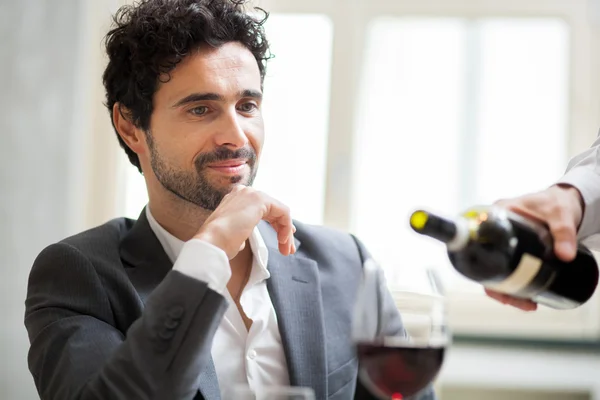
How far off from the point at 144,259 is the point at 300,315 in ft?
1.23

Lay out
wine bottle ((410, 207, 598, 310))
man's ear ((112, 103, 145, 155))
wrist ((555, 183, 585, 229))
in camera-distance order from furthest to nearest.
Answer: man's ear ((112, 103, 145, 155))
wrist ((555, 183, 585, 229))
wine bottle ((410, 207, 598, 310))

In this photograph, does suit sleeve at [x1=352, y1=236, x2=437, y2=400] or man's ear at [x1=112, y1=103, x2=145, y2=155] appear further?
man's ear at [x1=112, y1=103, x2=145, y2=155]

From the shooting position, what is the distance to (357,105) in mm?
3549

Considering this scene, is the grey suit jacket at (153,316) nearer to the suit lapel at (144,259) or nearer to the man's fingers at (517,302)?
the suit lapel at (144,259)

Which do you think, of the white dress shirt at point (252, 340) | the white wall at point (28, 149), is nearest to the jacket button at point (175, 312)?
the white dress shirt at point (252, 340)

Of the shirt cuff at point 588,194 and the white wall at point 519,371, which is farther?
the white wall at point 519,371

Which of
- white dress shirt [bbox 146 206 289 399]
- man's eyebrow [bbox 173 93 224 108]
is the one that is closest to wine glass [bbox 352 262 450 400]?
white dress shirt [bbox 146 206 289 399]

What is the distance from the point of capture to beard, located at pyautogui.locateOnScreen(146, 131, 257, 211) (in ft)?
6.05

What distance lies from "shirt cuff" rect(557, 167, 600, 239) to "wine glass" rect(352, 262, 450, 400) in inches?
15.5

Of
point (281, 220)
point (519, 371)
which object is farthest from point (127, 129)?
point (519, 371)

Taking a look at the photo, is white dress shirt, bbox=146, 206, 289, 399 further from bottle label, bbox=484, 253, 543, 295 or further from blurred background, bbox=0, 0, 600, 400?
blurred background, bbox=0, 0, 600, 400

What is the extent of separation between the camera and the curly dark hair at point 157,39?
191 cm

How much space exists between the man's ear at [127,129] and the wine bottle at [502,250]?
1.08 metres

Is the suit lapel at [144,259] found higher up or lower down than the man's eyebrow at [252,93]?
lower down
